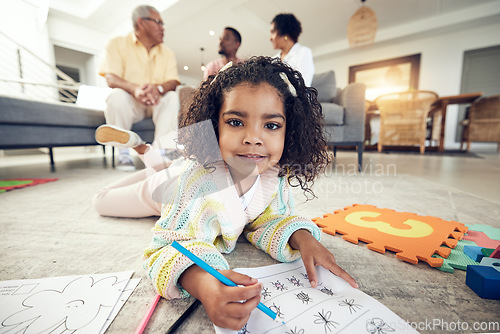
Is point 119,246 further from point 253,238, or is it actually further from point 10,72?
point 10,72

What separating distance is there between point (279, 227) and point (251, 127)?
213mm

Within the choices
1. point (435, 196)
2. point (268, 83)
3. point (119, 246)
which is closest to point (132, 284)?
point (119, 246)

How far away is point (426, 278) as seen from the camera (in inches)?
15.5

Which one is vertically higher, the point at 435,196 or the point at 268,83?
the point at 268,83

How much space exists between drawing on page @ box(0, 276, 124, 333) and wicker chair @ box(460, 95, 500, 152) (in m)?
4.48

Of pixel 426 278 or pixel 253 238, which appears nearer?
pixel 426 278

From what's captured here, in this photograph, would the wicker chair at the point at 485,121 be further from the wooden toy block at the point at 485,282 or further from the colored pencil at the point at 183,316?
the colored pencil at the point at 183,316

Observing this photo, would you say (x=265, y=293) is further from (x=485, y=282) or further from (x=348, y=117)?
(x=348, y=117)

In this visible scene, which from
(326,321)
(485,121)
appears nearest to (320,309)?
(326,321)

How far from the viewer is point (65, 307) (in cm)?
31

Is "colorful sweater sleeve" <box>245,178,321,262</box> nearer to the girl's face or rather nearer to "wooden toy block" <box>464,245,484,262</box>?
the girl's face

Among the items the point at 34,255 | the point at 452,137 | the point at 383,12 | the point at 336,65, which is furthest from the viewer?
the point at 336,65

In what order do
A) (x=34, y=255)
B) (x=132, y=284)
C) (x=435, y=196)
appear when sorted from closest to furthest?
(x=132, y=284) → (x=34, y=255) → (x=435, y=196)

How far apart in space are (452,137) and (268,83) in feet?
17.6
